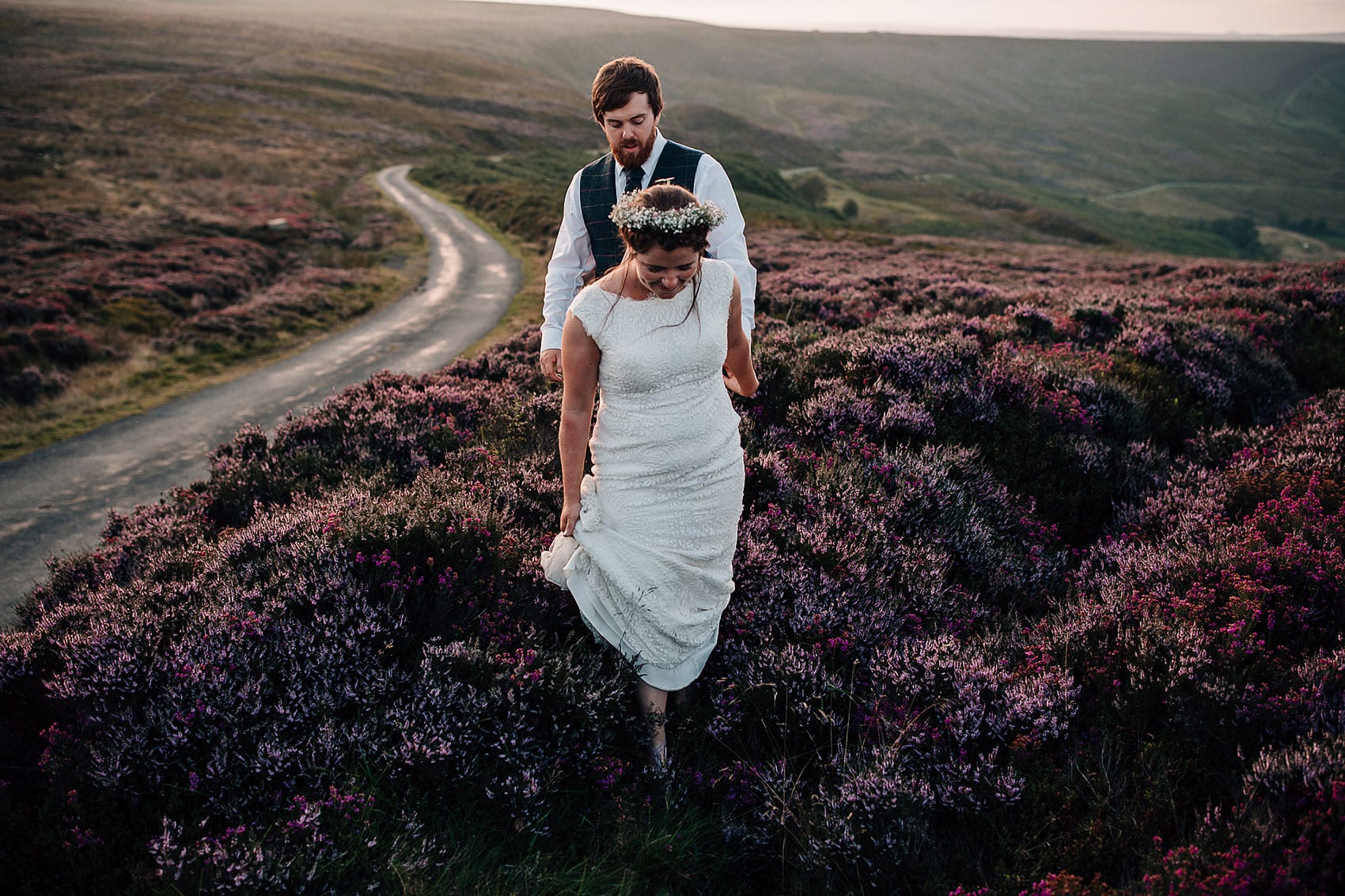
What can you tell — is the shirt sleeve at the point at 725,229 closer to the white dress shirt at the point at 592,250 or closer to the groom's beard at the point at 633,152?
the white dress shirt at the point at 592,250

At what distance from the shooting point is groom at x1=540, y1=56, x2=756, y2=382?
11.6ft

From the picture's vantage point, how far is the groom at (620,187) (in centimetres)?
353

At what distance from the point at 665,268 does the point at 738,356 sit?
87 centimetres

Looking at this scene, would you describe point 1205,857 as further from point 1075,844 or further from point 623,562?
point 623,562

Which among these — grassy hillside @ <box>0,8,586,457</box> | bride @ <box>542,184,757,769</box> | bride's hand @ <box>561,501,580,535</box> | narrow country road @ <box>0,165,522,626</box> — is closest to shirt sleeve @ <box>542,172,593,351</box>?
bride @ <box>542,184,757,769</box>

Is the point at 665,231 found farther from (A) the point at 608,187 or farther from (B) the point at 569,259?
(B) the point at 569,259

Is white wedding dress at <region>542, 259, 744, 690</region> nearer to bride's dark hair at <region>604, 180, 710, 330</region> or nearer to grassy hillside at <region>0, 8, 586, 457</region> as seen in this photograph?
bride's dark hair at <region>604, 180, 710, 330</region>

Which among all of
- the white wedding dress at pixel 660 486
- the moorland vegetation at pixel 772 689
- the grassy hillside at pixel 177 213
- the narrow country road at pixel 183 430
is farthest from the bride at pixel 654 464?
the grassy hillside at pixel 177 213

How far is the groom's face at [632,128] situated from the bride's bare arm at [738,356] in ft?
3.24

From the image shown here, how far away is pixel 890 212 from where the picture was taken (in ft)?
244

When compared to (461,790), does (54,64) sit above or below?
above

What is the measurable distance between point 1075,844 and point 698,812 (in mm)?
1528

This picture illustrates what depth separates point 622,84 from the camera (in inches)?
137

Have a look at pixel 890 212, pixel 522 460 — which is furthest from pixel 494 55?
pixel 522 460
